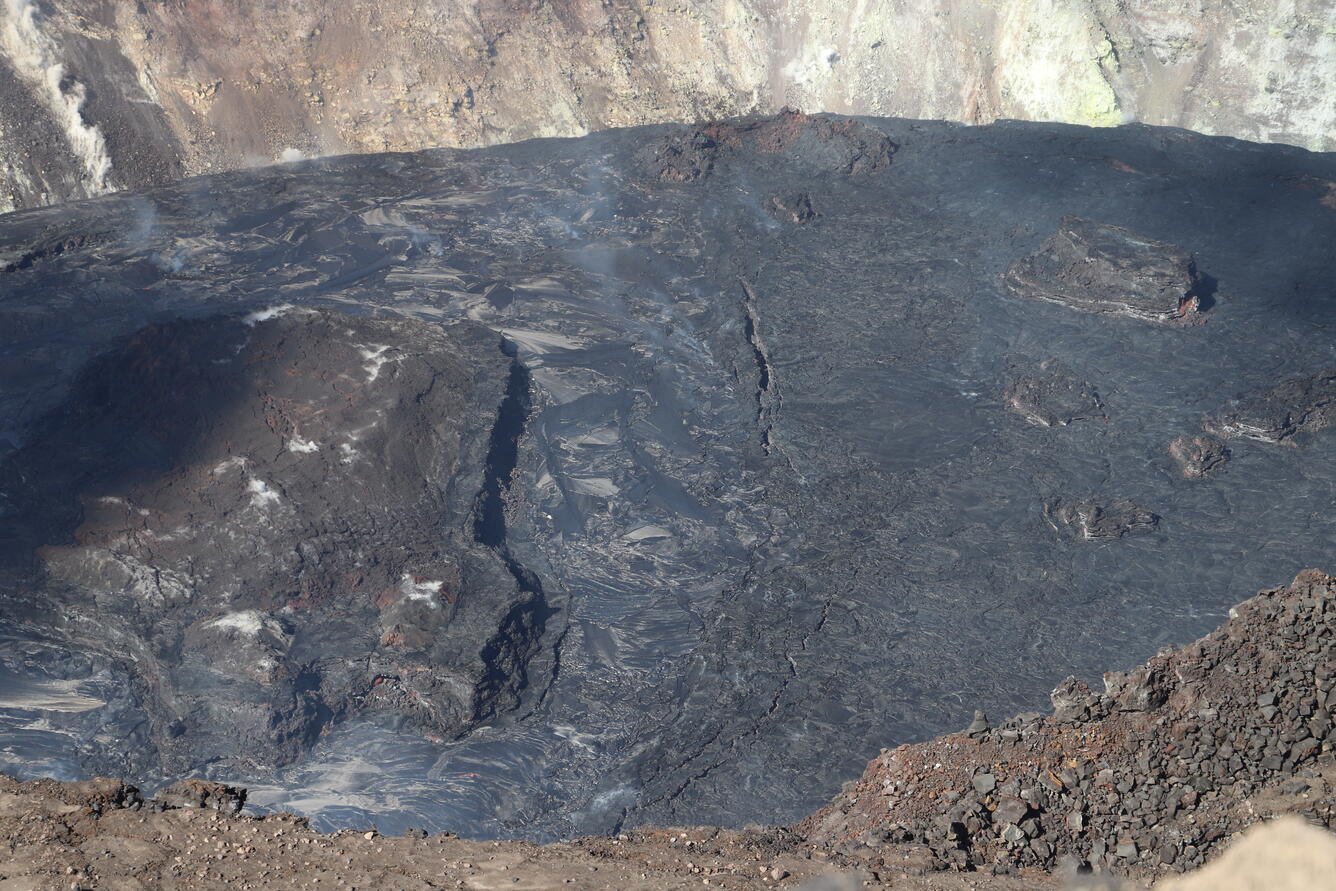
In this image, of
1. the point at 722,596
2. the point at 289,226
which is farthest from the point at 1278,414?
the point at 289,226

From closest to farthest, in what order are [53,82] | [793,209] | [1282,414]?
[1282,414] < [793,209] < [53,82]

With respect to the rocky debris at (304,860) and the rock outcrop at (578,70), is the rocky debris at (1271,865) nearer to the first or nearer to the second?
the rocky debris at (304,860)

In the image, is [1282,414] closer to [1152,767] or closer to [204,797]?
[1152,767]

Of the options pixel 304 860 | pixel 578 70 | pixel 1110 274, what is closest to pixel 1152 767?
pixel 304 860

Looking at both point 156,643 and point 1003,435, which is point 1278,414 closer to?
point 1003,435

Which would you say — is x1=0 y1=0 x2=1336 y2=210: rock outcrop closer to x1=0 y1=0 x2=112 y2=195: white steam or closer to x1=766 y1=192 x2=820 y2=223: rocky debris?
x1=0 y1=0 x2=112 y2=195: white steam

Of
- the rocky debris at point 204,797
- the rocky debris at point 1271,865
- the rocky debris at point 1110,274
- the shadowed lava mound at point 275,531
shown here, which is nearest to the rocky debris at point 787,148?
the rocky debris at point 1110,274

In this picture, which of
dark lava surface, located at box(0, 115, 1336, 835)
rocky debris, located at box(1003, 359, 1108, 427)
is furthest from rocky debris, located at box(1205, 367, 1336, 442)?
rocky debris, located at box(1003, 359, 1108, 427)
